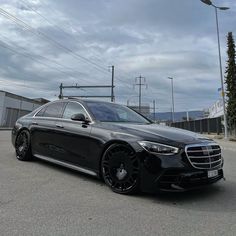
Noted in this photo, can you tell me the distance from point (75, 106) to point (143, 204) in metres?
2.73

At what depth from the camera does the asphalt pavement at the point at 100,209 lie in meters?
3.57

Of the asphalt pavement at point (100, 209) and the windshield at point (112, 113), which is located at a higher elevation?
the windshield at point (112, 113)

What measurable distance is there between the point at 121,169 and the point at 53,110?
8.90ft

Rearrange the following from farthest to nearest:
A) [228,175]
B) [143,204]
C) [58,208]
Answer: [228,175] → [143,204] → [58,208]

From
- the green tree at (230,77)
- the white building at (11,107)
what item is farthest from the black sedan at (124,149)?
the white building at (11,107)

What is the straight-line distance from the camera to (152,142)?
4.71 m

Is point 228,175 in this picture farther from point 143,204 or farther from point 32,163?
point 32,163

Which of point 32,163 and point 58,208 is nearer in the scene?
point 58,208

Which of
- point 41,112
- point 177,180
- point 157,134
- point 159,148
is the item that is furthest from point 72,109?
point 177,180

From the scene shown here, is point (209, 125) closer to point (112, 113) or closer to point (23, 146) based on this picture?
point (23, 146)

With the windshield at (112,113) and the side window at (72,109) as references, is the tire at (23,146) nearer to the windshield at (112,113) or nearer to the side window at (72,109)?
the side window at (72,109)

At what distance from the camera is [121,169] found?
5020 millimetres

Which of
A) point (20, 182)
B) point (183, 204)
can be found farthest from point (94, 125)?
point (183, 204)

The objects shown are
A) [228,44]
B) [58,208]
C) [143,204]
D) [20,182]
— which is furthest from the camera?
[228,44]
